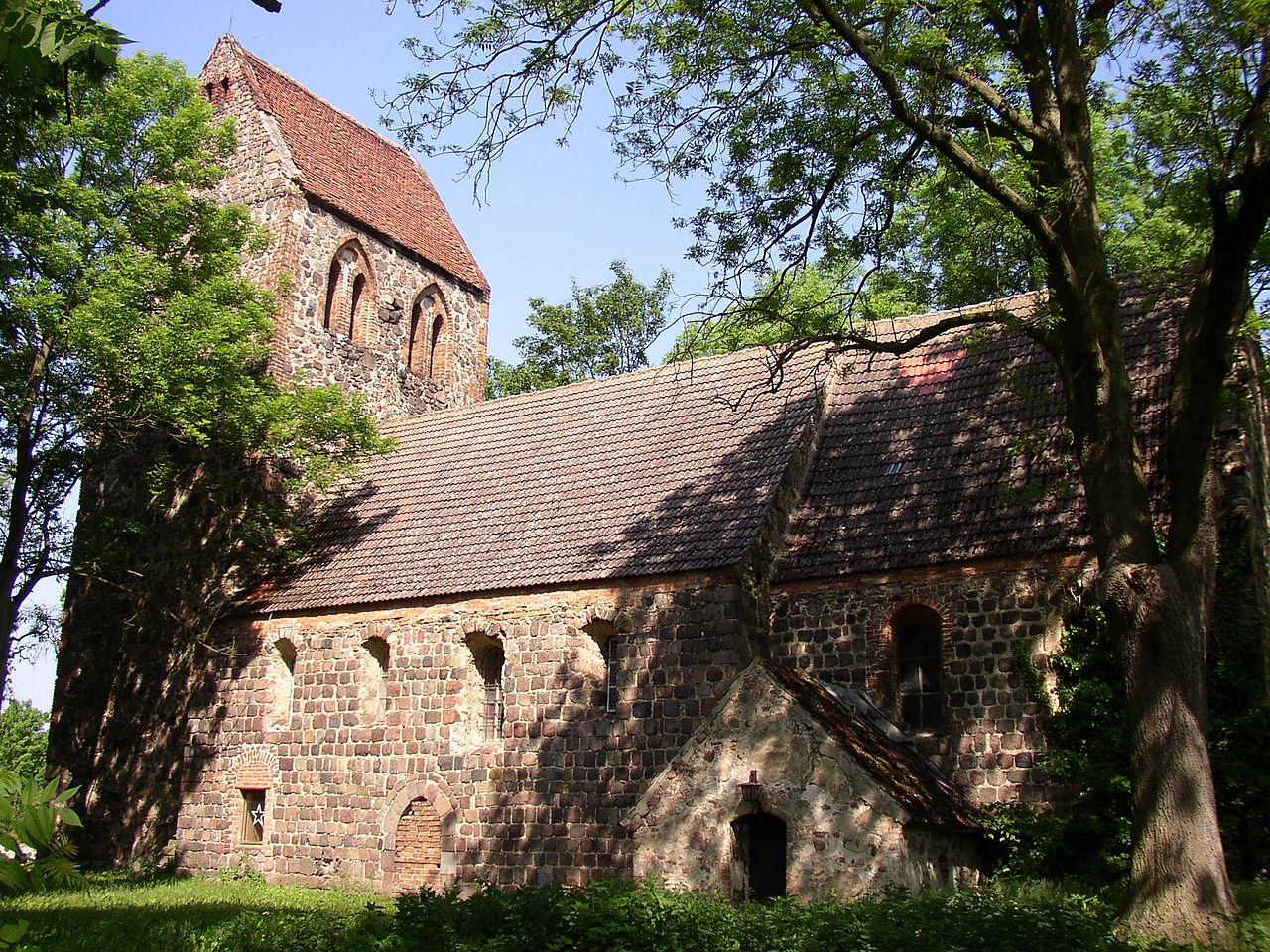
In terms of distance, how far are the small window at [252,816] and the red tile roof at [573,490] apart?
10.8ft

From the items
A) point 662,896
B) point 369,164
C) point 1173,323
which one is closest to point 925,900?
point 662,896

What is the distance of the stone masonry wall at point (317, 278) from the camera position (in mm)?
25609

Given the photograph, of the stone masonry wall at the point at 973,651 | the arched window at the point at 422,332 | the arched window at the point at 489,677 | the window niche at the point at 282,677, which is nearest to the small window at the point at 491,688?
the arched window at the point at 489,677

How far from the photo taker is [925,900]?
10.2 m

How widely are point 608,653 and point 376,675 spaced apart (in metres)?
4.39

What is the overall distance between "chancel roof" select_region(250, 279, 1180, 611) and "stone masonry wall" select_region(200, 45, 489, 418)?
149 inches

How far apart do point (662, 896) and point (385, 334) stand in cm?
1991

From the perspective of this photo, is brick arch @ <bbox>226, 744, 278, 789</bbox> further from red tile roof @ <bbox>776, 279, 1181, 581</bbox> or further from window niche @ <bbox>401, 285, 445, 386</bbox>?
window niche @ <bbox>401, 285, 445, 386</bbox>

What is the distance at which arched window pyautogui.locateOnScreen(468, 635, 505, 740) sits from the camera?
61.4 ft

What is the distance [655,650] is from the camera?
17.0m

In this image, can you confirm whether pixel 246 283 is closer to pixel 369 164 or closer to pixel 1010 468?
pixel 369 164

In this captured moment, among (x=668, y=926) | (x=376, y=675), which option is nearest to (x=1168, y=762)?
(x=668, y=926)

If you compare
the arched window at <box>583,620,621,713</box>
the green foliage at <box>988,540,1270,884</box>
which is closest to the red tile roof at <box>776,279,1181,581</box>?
the green foliage at <box>988,540,1270,884</box>

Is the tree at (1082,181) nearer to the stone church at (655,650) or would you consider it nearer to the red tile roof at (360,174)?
the stone church at (655,650)
